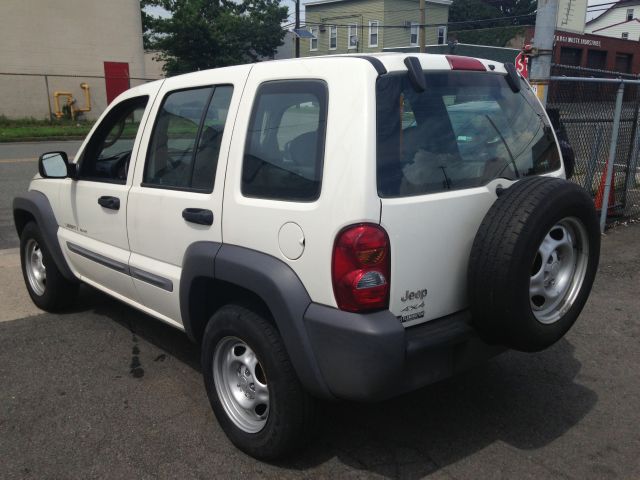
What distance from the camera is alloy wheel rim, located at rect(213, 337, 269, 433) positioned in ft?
9.67

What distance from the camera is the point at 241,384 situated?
121 inches

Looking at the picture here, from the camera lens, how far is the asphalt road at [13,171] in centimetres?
784

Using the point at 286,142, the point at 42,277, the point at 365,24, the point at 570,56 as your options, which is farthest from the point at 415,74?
the point at 365,24

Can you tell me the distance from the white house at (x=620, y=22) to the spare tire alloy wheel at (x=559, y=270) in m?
64.9

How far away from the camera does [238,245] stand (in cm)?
286

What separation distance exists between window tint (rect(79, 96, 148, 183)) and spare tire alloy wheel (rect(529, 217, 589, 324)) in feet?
8.57

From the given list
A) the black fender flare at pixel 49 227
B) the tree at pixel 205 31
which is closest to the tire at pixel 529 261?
the black fender flare at pixel 49 227

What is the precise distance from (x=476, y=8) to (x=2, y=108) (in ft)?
216

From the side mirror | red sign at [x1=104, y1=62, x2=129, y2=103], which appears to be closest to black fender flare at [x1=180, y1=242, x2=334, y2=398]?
the side mirror

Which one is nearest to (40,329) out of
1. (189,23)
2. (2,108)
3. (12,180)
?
(12,180)

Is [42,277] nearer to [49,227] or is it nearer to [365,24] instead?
[49,227]

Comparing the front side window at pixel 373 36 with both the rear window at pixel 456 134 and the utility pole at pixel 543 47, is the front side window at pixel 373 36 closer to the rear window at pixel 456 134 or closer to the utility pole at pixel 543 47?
the utility pole at pixel 543 47

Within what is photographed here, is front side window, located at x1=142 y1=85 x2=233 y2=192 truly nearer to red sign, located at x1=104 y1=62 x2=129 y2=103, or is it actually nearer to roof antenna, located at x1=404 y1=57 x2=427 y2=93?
roof antenna, located at x1=404 y1=57 x2=427 y2=93

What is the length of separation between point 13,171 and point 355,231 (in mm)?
12554
